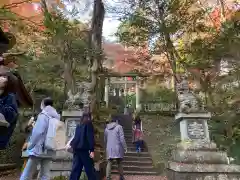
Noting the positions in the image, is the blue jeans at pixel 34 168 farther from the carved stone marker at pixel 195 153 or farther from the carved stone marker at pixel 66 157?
the carved stone marker at pixel 195 153

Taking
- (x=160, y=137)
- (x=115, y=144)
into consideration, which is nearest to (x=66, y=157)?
(x=115, y=144)

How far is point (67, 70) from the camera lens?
33.2 feet

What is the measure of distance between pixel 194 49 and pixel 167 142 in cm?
472

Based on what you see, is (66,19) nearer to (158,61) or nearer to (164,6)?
(164,6)

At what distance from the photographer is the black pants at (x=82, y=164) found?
546 cm

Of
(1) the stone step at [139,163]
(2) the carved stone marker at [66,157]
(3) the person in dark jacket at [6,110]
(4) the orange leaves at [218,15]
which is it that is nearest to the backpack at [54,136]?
(3) the person in dark jacket at [6,110]

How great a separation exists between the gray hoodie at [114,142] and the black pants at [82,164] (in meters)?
1.17

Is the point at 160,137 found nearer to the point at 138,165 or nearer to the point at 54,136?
the point at 138,165

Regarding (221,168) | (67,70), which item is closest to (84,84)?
(67,70)

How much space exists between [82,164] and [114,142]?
1.27 metres

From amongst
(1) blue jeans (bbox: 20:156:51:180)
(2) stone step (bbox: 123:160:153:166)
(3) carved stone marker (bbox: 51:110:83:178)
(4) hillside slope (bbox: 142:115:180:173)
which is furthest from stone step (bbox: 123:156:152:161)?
(1) blue jeans (bbox: 20:156:51:180)

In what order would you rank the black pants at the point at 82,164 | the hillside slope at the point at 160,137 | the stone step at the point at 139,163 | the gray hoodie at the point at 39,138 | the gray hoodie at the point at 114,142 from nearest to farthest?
the gray hoodie at the point at 39,138 → the black pants at the point at 82,164 → the gray hoodie at the point at 114,142 → the stone step at the point at 139,163 → the hillside slope at the point at 160,137

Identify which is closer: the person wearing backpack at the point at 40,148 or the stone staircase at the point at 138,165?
the person wearing backpack at the point at 40,148

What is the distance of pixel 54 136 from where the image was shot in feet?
14.3
